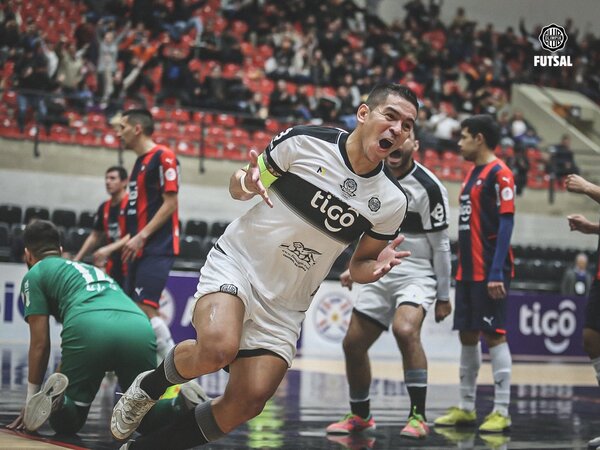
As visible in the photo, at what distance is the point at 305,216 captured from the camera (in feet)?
15.3

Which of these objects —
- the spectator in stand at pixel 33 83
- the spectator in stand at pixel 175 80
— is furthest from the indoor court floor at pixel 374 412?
the spectator in stand at pixel 175 80

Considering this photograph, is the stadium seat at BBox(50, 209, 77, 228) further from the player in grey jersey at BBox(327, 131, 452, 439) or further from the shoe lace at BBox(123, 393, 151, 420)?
the shoe lace at BBox(123, 393, 151, 420)

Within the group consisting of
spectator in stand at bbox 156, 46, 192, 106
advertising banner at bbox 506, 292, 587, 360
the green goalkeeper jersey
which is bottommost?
advertising banner at bbox 506, 292, 587, 360

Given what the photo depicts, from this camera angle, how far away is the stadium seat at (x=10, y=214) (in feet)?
50.2

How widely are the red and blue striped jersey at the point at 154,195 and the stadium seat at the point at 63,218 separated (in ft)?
27.0

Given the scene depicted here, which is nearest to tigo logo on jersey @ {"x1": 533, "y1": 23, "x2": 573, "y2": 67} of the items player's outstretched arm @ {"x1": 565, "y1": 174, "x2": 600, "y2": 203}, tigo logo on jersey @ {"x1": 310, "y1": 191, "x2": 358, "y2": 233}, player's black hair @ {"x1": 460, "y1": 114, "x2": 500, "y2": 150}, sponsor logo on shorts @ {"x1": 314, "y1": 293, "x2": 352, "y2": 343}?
sponsor logo on shorts @ {"x1": 314, "y1": 293, "x2": 352, "y2": 343}

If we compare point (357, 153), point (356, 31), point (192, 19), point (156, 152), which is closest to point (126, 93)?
point (192, 19)

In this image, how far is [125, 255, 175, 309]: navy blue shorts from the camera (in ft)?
24.6

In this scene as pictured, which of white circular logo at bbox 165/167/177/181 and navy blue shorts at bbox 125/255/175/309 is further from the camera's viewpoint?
white circular logo at bbox 165/167/177/181

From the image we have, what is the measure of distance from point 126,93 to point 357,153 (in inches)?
555

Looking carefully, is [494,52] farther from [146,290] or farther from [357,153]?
[357,153]

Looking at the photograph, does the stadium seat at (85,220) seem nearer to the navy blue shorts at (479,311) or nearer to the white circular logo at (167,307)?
the white circular logo at (167,307)

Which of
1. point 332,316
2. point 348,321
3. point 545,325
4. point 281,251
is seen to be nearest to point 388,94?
point 281,251

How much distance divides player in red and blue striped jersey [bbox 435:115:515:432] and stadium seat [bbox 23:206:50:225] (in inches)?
375
